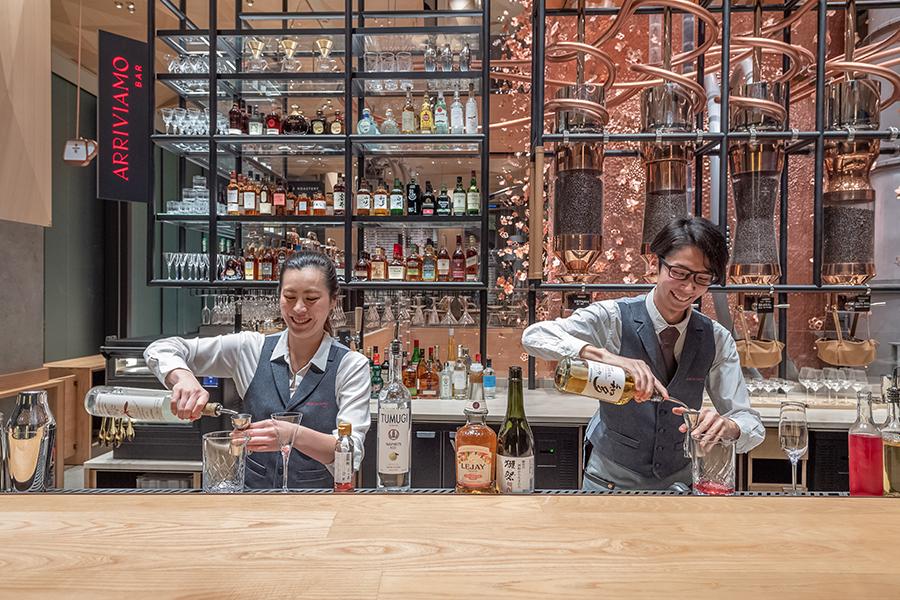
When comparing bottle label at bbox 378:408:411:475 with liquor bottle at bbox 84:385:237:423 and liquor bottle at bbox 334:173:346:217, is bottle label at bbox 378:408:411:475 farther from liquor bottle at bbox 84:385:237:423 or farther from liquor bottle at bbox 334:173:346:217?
liquor bottle at bbox 334:173:346:217

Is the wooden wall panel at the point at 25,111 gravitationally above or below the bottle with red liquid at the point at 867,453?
above

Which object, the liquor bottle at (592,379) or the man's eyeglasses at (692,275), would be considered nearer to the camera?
the liquor bottle at (592,379)

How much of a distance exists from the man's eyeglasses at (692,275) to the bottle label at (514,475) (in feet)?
2.64

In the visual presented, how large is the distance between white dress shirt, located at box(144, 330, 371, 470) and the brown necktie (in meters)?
0.90

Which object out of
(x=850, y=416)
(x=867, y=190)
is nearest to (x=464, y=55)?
(x=867, y=190)

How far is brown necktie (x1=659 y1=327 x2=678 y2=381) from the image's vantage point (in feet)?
6.22

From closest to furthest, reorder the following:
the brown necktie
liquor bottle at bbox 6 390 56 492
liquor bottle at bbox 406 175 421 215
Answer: liquor bottle at bbox 6 390 56 492, the brown necktie, liquor bottle at bbox 406 175 421 215

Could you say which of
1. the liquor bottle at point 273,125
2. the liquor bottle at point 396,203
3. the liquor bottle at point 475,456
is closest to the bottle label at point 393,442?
the liquor bottle at point 475,456

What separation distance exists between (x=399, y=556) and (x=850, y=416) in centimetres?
290

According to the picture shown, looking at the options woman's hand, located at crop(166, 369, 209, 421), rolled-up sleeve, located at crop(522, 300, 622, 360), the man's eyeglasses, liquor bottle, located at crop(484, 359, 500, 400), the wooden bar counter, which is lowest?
liquor bottle, located at crop(484, 359, 500, 400)

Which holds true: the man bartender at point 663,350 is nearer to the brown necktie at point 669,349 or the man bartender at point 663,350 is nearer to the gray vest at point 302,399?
the brown necktie at point 669,349

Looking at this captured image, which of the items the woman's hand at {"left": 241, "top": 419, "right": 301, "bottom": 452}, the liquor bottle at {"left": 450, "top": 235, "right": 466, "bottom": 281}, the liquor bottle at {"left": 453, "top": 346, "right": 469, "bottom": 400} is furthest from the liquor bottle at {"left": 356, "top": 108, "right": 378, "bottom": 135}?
the woman's hand at {"left": 241, "top": 419, "right": 301, "bottom": 452}

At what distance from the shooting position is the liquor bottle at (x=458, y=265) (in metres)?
3.55

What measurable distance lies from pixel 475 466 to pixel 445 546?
301 millimetres
